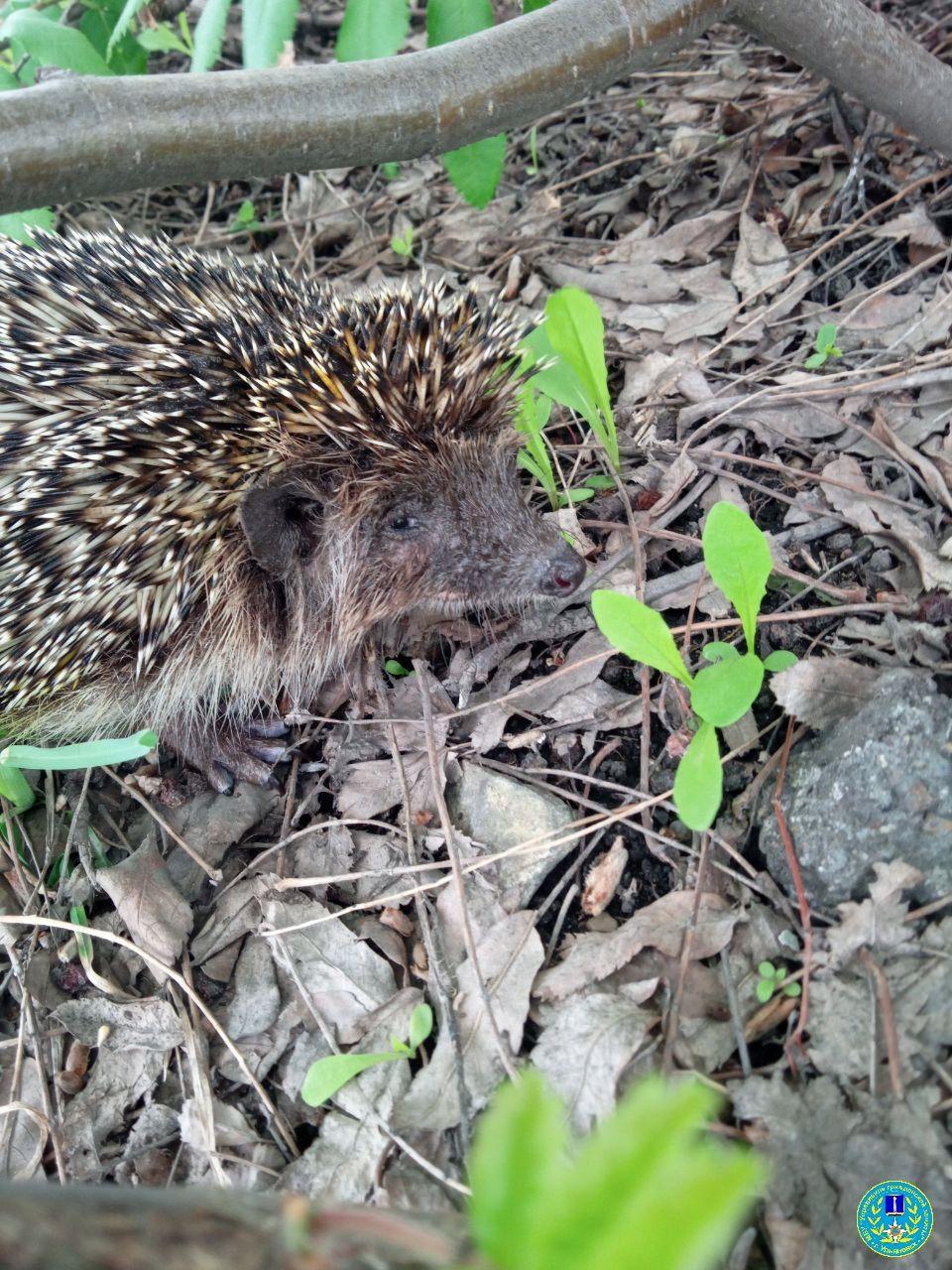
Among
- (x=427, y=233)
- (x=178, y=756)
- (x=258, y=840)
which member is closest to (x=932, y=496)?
(x=258, y=840)

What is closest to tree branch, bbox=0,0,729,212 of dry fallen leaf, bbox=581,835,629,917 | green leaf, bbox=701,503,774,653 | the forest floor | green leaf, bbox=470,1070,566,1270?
the forest floor

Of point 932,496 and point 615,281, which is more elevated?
point 615,281

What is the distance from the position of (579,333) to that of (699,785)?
6.83ft

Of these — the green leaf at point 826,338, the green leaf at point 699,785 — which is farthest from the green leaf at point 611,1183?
the green leaf at point 826,338

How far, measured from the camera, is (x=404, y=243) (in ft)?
21.6

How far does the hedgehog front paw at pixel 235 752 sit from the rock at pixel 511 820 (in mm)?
1039

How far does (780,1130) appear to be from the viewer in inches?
110

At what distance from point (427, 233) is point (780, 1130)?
6.12 metres

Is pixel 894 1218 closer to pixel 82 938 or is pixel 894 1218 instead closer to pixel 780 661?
pixel 780 661

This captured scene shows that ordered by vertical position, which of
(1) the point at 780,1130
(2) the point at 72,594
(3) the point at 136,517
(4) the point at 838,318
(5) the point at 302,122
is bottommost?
(1) the point at 780,1130

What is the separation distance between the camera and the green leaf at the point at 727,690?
3387mm

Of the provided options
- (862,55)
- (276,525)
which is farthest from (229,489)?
(862,55)

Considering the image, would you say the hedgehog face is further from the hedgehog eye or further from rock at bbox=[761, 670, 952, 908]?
rock at bbox=[761, 670, 952, 908]

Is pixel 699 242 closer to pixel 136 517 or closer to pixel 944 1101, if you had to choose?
pixel 136 517
